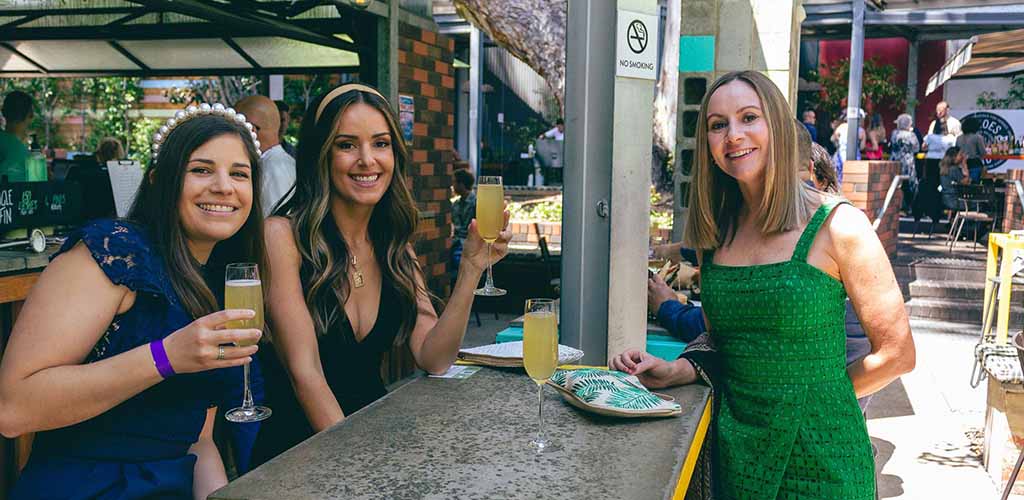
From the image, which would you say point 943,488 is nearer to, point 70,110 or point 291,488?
point 291,488

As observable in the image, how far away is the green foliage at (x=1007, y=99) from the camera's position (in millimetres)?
15695

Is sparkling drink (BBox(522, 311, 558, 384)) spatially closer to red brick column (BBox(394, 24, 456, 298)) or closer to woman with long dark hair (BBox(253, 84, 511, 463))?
woman with long dark hair (BBox(253, 84, 511, 463))

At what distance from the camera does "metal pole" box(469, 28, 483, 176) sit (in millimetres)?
15203

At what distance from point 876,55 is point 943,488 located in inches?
571

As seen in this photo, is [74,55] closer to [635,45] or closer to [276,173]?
[276,173]

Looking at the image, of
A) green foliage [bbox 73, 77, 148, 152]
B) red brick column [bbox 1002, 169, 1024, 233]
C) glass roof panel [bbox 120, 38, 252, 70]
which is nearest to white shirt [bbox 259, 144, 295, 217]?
glass roof panel [bbox 120, 38, 252, 70]

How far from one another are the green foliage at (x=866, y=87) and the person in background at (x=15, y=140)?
43.3 ft

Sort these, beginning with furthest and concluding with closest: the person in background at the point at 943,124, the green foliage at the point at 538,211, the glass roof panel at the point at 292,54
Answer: the person in background at the point at 943,124, the green foliage at the point at 538,211, the glass roof panel at the point at 292,54

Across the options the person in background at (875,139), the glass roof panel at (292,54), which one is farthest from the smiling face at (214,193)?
the person in background at (875,139)

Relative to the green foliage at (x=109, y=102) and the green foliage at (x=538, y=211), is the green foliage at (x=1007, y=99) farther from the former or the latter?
the green foliage at (x=109, y=102)

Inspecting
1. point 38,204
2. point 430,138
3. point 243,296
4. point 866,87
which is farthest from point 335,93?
point 866,87

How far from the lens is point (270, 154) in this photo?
514cm

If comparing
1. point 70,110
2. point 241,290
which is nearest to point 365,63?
point 241,290

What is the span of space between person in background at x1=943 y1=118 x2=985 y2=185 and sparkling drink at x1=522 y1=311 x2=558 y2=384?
446 inches
